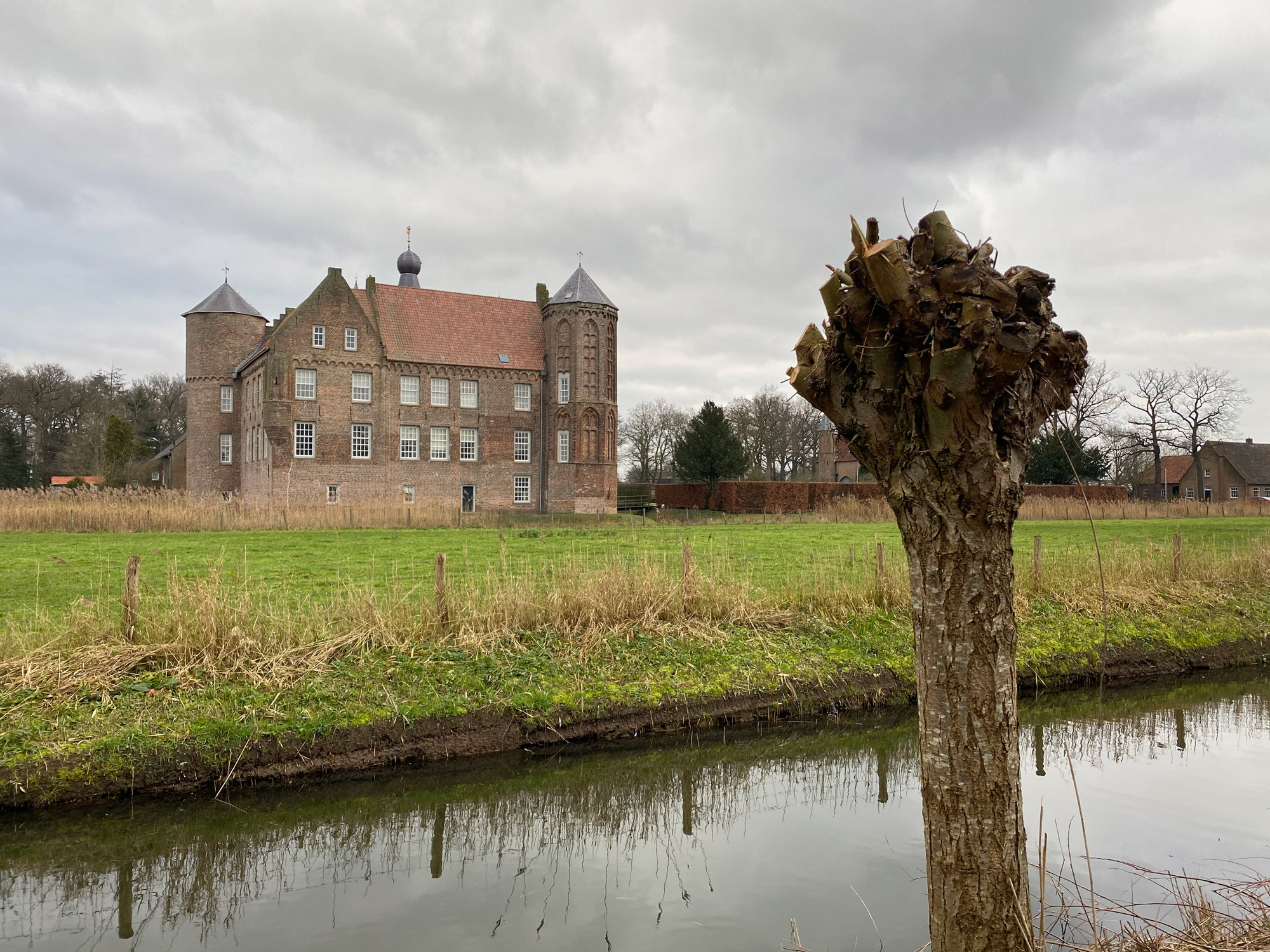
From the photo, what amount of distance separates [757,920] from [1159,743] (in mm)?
5443

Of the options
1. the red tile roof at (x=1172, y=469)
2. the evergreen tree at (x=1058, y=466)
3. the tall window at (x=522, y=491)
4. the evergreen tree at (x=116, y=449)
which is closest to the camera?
the tall window at (x=522, y=491)

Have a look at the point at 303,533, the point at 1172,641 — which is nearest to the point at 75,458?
the point at 303,533

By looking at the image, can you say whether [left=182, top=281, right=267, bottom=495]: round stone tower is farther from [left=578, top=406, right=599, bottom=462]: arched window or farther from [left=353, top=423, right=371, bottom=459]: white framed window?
[left=578, top=406, right=599, bottom=462]: arched window

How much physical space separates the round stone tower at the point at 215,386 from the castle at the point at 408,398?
7cm

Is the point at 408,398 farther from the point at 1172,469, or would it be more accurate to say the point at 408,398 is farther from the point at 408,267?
the point at 1172,469

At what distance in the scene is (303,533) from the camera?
20266 mm

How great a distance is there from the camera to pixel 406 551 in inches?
637

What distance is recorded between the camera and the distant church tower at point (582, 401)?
126 ft

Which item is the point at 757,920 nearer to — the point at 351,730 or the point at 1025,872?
the point at 1025,872

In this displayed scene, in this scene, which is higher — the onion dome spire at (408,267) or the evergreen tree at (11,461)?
the onion dome spire at (408,267)

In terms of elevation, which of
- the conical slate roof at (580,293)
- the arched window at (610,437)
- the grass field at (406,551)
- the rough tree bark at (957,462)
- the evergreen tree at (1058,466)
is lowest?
the grass field at (406,551)

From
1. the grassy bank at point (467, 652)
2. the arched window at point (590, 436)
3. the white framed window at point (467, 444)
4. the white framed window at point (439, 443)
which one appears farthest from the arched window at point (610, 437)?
the grassy bank at point (467, 652)

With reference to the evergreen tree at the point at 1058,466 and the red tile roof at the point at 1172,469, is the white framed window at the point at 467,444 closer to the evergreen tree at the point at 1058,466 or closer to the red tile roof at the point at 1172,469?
the evergreen tree at the point at 1058,466

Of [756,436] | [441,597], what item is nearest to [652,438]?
[756,436]
